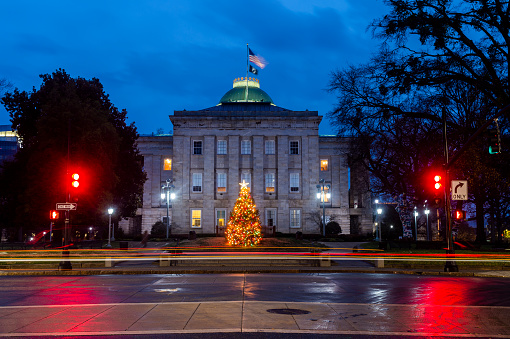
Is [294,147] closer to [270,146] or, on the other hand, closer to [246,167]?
[270,146]

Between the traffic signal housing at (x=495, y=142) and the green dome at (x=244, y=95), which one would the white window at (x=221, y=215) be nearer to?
the green dome at (x=244, y=95)

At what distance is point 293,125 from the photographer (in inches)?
2913

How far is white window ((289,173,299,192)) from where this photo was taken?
241 ft

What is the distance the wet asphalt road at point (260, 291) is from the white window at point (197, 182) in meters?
52.2

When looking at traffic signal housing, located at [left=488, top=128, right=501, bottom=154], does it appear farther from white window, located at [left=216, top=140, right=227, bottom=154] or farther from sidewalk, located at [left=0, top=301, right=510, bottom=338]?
white window, located at [left=216, top=140, right=227, bottom=154]

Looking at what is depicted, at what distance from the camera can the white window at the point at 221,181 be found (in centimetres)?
7325

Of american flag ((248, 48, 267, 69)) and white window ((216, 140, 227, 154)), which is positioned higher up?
american flag ((248, 48, 267, 69))

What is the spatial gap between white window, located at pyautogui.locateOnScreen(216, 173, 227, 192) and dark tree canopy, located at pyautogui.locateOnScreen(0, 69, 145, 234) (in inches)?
1095

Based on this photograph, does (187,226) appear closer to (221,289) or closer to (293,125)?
(293,125)

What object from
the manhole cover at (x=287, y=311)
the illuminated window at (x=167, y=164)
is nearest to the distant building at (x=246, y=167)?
the illuminated window at (x=167, y=164)

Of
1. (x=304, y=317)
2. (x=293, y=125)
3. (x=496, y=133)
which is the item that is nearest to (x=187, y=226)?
(x=293, y=125)

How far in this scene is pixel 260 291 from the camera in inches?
646

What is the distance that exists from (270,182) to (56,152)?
36.9 m

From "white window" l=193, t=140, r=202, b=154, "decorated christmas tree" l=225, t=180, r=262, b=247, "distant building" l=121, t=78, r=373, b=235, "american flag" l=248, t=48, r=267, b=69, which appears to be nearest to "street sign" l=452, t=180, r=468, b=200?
"decorated christmas tree" l=225, t=180, r=262, b=247
